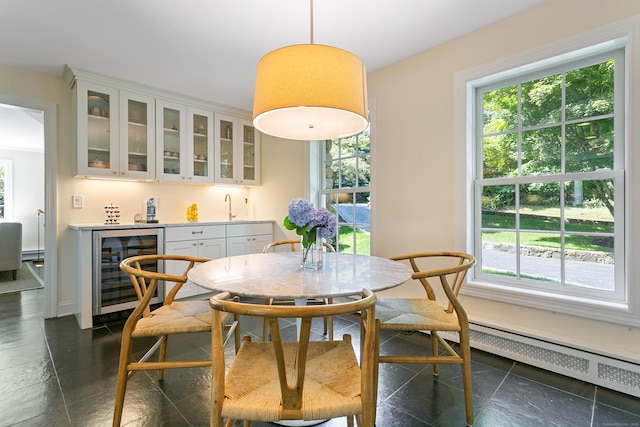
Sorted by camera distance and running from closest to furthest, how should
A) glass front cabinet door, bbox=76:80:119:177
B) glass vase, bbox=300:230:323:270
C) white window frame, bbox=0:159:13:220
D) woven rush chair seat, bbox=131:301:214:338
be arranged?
woven rush chair seat, bbox=131:301:214:338, glass vase, bbox=300:230:323:270, glass front cabinet door, bbox=76:80:119:177, white window frame, bbox=0:159:13:220

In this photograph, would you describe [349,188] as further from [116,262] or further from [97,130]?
[97,130]

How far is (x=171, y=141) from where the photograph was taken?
11.5 feet

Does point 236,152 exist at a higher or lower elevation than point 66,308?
higher

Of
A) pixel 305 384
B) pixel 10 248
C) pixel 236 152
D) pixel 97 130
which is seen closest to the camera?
pixel 305 384

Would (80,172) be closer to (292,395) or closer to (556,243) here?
(292,395)

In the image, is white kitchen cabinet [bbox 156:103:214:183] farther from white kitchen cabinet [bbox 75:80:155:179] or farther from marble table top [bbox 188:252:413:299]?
marble table top [bbox 188:252:413:299]

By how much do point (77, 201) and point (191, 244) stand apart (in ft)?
3.91

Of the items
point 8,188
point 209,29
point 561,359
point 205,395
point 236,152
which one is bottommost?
point 205,395

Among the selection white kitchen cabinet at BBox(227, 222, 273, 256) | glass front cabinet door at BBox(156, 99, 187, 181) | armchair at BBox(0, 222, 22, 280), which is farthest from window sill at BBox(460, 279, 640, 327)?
armchair at BBox(0, 222, 22, 280)

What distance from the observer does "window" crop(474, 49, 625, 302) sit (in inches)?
74.0

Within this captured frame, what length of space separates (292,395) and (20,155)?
28.0ft

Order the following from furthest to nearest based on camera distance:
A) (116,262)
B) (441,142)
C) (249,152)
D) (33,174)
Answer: (33,174), (249,152), (116,262), (441,142)

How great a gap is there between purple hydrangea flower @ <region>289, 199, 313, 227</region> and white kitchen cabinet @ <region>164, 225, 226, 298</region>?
2167 millimetres

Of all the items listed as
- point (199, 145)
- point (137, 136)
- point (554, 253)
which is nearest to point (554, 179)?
point (554, 253)
